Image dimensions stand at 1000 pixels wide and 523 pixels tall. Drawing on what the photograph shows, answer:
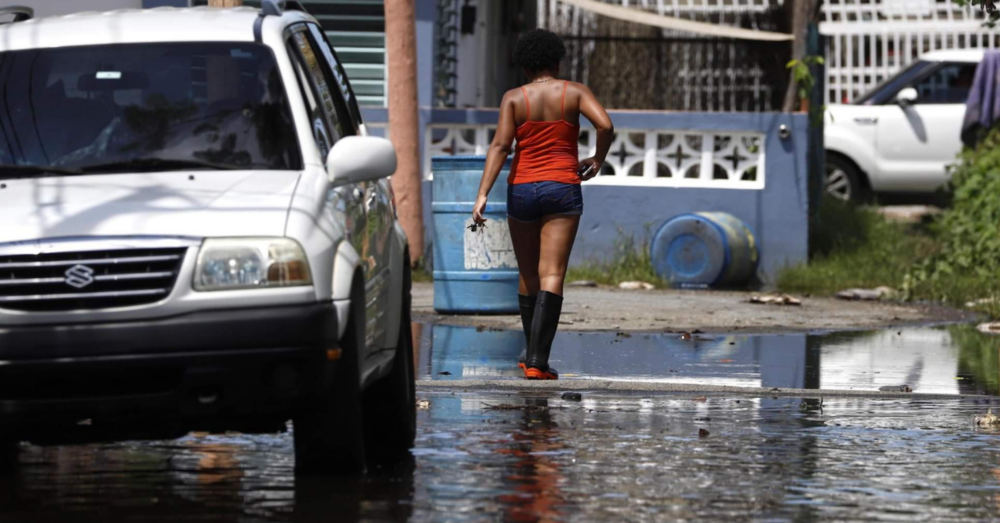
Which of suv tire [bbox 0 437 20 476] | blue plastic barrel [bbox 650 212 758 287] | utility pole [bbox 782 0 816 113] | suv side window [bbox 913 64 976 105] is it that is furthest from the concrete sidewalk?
suv side window [bbox 913 64 976 105]

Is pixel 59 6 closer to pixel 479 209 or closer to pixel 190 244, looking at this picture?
pixel 479 209

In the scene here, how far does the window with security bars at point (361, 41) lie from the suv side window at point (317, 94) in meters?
9.99

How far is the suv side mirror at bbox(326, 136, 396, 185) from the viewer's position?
6289 mm

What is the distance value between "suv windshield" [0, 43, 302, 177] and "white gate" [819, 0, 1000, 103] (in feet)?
67.4

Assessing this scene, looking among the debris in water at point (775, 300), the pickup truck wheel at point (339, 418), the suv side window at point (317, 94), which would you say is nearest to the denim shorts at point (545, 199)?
the suv side window at point (317, 94)

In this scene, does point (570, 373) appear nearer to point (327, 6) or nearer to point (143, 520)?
point (143, 520)

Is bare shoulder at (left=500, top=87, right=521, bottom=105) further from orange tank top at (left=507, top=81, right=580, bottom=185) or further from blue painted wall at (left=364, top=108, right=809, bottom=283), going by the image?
blue painted wall at (left=364, top=108, right=809, bottom=283)

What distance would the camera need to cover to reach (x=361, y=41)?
1747 centimetres

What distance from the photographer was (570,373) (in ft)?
32.1

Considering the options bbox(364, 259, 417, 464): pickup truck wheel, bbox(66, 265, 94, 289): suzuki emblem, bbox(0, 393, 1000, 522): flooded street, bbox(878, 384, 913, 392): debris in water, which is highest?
bbox(66, 265, 94, 289): suzuki emblem

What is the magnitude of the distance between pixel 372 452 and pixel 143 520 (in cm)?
135

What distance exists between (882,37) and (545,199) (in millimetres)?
18207

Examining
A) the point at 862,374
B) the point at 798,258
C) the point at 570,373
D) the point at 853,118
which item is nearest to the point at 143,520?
the point at 570,373

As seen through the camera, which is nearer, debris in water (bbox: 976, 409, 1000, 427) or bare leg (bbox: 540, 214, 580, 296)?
debris in water (bbox: 976, 409, 1000, 427)
